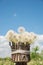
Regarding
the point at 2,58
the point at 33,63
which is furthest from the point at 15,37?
the point at 2,58

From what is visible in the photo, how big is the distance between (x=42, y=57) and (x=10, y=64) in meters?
0.34

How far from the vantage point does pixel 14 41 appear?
4.79 feet

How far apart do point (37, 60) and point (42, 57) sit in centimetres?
12

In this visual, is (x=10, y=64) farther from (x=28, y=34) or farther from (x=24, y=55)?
(x=28, y=34)

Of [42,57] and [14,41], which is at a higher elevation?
[14,41]

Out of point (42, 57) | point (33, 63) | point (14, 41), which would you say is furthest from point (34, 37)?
point (42, 57)

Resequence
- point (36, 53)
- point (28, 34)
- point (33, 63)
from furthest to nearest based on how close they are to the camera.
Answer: point (36, 53) < point (33, 63) < point (28, 34)

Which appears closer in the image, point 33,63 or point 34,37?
point 34,37

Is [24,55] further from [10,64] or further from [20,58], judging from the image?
[10,64]

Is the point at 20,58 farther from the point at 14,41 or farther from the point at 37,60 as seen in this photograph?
the point at 37,60

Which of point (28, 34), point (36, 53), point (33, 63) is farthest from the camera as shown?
point (36, 53)

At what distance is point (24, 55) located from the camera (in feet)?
4.78

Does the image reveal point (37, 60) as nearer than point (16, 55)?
No

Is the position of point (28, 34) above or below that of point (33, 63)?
above
